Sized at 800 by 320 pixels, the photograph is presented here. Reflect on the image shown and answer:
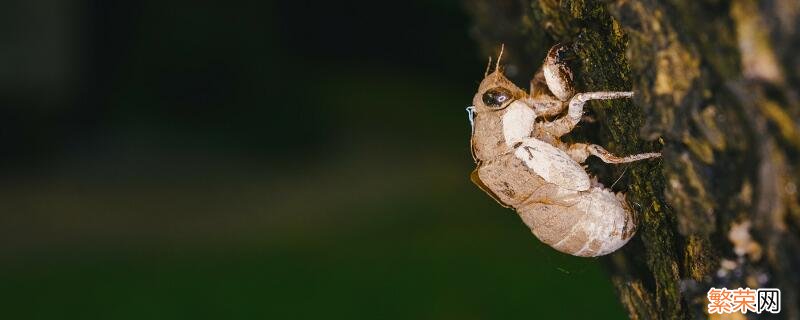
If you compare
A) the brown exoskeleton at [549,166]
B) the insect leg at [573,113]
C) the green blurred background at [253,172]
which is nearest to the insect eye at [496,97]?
the brown exoskeleton at [549,166]

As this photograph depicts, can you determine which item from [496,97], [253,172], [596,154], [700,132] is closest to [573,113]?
[596,154]

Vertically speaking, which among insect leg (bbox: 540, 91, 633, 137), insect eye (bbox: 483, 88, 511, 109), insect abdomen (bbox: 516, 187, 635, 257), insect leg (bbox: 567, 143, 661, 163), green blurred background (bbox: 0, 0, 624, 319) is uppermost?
green blurred background (bbox: 0, 0, 624, 319)

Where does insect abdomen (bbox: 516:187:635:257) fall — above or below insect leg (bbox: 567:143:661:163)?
below

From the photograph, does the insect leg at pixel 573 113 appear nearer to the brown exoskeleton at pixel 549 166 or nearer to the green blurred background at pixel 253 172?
the brown exoskeleton at pixel 549 166

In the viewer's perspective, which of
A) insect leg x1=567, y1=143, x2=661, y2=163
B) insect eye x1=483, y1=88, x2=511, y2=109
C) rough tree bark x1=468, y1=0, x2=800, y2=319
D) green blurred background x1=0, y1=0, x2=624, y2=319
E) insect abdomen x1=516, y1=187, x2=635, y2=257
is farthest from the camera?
green blurred background x1=0, y1=0, x2=624, y2=319

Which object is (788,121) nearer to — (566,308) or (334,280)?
(566,308)

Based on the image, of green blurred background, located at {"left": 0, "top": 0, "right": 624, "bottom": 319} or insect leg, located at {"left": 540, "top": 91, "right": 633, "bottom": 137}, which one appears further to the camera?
green blurred background, located at {"left": 0, "top": 0, "right": 624, "bottom": 319}

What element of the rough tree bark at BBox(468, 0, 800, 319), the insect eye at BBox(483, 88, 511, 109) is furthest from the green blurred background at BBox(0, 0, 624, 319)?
the rough tree bark at BBox(468, 0, 800, 319)

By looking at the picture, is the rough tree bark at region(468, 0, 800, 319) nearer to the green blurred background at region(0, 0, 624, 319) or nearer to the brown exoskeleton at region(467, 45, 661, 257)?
the brown exoskeleton at region(467, 45, 661, 257)
